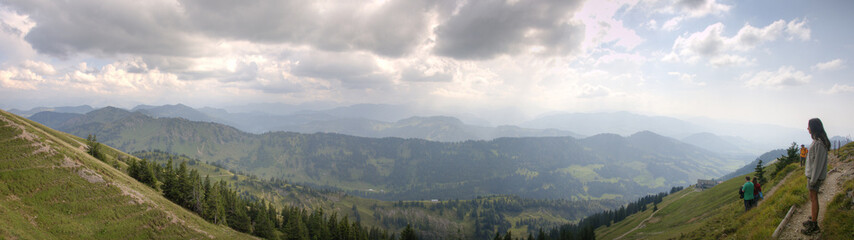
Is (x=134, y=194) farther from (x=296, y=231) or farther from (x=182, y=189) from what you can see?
(x=296, y=231)

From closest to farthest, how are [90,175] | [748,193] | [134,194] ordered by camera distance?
[748,193]
[90,175]
[134,194]

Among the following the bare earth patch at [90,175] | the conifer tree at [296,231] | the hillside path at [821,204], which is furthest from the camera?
the conifer tree at [296,231]

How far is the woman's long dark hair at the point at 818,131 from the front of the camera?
1218 cm

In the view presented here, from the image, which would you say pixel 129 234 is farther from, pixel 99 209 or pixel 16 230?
pixel 16 230

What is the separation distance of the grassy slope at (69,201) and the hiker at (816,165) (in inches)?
2501

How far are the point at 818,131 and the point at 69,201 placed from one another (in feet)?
248

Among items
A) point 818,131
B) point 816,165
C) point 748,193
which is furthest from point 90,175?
point 748,193

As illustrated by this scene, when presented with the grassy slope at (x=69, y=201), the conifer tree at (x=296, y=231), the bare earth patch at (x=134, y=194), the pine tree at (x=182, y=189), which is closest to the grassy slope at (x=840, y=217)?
the grassy slope at (x=69, y=201)

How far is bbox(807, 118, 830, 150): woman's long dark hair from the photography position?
40.0 feet

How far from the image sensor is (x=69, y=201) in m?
43.1

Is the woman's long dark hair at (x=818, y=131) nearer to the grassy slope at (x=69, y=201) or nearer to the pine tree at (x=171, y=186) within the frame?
the grassy slope at (x=69, y=201)

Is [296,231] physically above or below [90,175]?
below

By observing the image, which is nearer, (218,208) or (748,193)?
(748,193)

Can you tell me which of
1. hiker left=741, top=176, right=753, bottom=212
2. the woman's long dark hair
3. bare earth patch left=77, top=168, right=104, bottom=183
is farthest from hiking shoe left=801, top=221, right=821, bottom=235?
bare earth patch left=77, top=168, right=104, bottom=183
